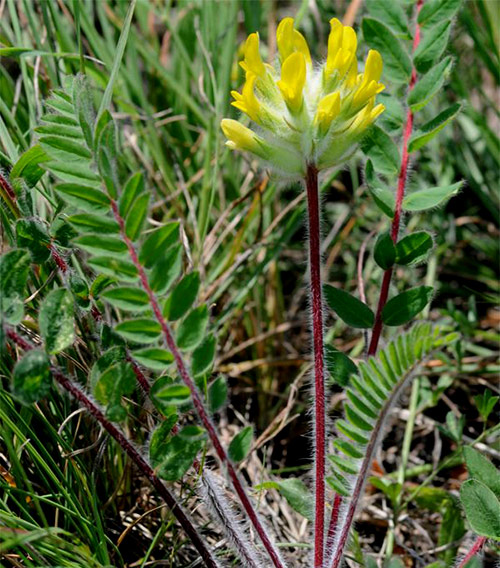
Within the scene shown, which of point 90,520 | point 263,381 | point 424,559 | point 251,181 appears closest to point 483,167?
point 251,181

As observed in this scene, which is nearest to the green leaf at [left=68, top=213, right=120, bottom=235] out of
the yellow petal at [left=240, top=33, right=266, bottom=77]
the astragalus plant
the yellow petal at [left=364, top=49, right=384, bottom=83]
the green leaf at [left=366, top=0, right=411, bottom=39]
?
the astragalus plant

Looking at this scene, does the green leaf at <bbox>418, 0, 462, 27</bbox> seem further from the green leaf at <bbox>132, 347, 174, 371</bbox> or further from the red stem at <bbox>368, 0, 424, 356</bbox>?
the green leaf at <bbox>132, 347, 174, 371</bbox>

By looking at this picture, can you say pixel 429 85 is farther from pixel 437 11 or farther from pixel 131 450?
pixel 131 450

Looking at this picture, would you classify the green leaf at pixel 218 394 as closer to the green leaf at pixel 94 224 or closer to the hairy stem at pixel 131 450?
the hairy stem at pixel 131 450

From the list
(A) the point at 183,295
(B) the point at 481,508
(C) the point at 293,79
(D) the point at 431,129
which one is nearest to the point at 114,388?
(A) the point at 183,295

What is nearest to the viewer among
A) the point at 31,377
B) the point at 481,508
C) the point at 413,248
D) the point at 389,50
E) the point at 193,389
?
the point at 31,377

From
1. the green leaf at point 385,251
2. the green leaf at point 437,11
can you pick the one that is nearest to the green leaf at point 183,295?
the green leaf at point 385,251
